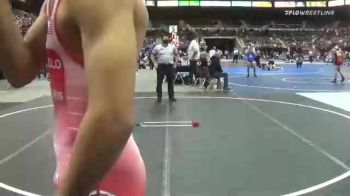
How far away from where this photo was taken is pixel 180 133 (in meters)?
8.63

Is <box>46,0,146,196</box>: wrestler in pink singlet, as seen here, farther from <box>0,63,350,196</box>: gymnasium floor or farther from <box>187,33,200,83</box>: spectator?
<box>187,33,200,83</box>: spectator

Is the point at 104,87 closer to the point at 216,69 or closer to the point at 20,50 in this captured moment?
the point at 20,50

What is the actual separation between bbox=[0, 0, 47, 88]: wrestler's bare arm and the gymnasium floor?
12.4 feet

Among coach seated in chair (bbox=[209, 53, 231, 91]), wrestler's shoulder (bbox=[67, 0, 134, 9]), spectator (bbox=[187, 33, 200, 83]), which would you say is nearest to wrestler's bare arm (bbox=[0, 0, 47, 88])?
wrestler's shoulder (bbox=[67, 0, 134, 9])

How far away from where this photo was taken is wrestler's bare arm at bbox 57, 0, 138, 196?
3.43 feet

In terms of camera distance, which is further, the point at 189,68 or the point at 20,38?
the point at 189,68

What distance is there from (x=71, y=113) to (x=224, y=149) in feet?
20.2

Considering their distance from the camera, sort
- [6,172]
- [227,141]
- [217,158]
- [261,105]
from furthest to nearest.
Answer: [261,105]
[227,141]
[217,158]
[6,172]

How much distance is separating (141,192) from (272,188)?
161 inches

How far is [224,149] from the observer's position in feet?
24.0

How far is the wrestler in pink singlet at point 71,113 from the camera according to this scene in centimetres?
122

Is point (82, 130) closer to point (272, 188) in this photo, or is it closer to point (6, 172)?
point (272, 188)

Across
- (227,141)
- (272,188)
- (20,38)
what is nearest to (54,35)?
(20,38)

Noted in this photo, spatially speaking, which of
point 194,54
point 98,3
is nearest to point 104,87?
point 98,3
